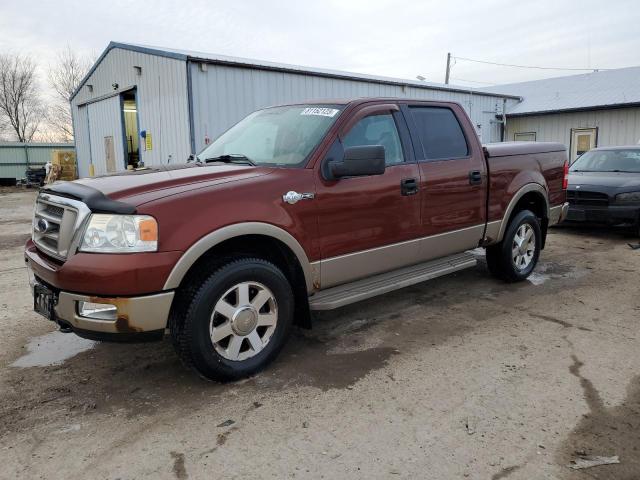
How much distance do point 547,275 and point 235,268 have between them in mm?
4451

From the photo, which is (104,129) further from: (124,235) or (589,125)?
(589,125)

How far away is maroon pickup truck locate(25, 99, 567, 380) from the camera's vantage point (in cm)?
299

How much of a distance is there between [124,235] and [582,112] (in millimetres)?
20362

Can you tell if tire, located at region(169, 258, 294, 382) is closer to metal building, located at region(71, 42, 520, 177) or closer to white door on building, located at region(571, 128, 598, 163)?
metal building, located at region(71, 42, 520, 177)

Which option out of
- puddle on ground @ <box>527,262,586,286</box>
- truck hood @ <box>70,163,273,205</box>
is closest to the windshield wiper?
truck hood @ <box>70,163,273,205</box>

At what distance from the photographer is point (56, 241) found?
3250 mm

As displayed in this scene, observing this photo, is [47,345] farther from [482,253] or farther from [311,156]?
[482,253]

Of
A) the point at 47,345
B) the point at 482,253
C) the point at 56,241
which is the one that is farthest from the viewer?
the point at 482,253

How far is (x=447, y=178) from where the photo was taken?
4.66 m

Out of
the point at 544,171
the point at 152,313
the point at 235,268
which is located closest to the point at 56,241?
the point at 152,313

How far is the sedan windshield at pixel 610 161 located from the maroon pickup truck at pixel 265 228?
561 centimetres

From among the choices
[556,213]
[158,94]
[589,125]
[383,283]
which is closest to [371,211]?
[383,283]

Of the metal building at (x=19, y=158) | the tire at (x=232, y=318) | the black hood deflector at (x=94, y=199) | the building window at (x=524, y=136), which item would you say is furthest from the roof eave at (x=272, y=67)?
the metal building at (x=19, y=158)

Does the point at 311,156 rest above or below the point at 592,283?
above
